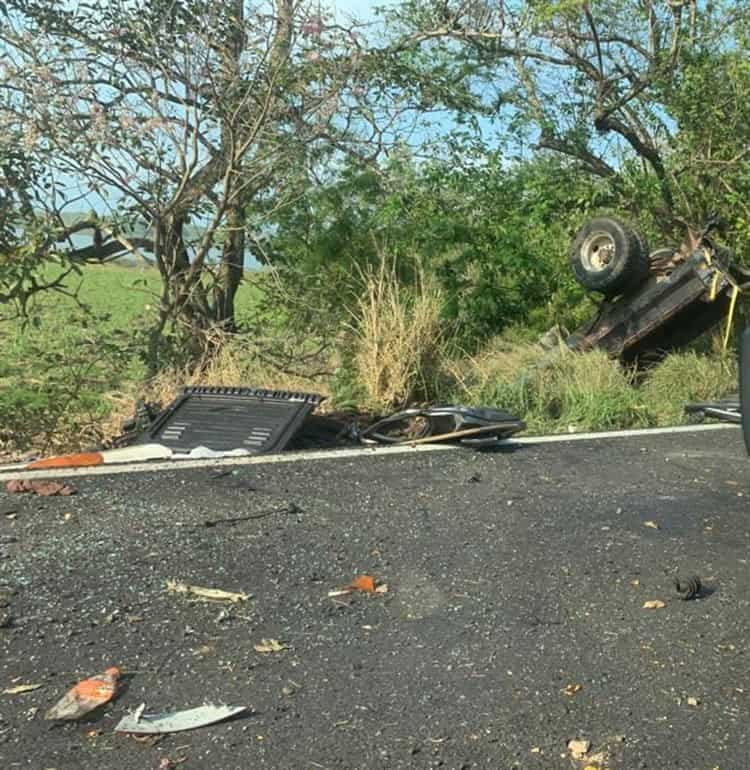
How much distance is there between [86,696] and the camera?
286 cm

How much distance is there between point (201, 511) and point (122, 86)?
520 cm

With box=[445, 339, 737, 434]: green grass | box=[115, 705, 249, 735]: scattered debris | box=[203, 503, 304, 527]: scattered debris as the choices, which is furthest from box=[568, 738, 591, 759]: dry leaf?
box=[445, 339, 737, 434]: green grass

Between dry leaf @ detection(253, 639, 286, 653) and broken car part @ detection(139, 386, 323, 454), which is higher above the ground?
broken car part @ detection(139, 386, 323, 454)

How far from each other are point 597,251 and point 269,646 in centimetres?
731

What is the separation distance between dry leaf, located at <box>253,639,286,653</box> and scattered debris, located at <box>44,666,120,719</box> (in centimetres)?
46


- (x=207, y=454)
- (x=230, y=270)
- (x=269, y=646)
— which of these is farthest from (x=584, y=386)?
(x=269, y=646)

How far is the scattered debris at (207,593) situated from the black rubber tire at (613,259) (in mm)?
6585

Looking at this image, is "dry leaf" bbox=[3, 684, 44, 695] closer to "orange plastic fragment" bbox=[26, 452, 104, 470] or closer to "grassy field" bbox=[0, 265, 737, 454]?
"orange plastic fragment" bbox=[26, 452, 104, 470]

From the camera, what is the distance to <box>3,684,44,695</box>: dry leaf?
2885 millimetres

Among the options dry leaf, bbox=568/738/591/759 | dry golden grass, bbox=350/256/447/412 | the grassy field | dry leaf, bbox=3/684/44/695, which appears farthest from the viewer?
dry golden grass, bbox=350/256/447/412

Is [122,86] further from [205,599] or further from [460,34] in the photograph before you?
[205,599]

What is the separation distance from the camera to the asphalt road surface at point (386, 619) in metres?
2.70

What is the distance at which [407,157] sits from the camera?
10.5m

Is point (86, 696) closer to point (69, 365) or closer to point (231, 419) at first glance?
point (231, 419)
